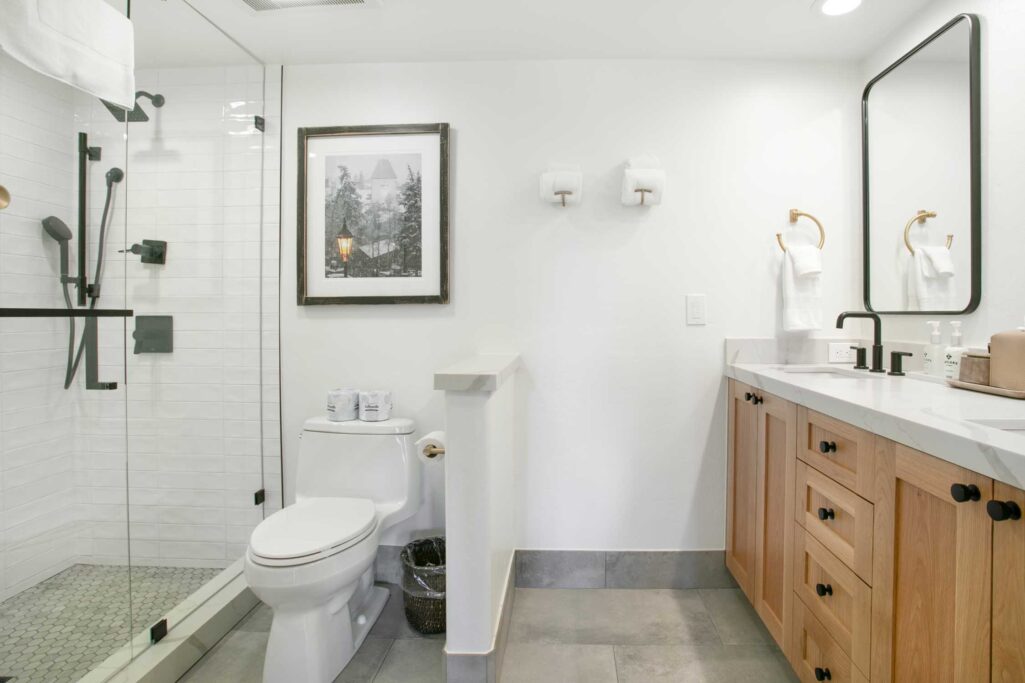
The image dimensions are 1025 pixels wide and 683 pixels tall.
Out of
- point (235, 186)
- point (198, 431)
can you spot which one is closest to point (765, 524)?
point (198, 431)

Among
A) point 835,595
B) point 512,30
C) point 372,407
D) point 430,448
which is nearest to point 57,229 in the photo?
point 372,407

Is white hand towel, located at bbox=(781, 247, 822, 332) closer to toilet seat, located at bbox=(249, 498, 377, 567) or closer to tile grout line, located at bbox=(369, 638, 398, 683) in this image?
toilet seat, located at bbox=(249, 498, 377, 567)

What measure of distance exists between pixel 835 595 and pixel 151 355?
234 centimetres

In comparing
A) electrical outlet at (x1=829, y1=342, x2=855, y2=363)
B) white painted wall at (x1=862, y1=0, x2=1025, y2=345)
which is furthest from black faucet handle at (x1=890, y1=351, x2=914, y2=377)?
electrical outlet at (x1=829, y1=342, x2=855, y2=363)

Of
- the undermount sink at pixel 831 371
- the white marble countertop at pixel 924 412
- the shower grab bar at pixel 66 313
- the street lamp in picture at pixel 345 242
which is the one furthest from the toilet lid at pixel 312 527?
the undermount sink at pixel 831 371

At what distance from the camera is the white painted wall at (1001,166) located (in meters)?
1.39

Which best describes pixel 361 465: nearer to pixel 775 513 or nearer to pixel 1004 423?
pixel 775 513

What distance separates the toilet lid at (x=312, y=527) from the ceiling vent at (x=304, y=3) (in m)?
1.77

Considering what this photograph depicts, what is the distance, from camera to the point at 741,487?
6.12ft

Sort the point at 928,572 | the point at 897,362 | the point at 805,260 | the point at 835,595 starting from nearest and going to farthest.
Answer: the point at 928,572 → the point at 835,595 → the point at 897,362 → the point at 805,260

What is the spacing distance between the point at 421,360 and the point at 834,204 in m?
1.87

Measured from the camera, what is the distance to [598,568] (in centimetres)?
202

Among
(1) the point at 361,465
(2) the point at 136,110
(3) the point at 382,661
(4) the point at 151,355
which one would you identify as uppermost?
(2) the point at 136,110

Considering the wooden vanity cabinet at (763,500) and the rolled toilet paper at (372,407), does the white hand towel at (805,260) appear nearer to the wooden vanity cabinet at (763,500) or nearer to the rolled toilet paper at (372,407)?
the wooden vanity cabinet at (763,500)
